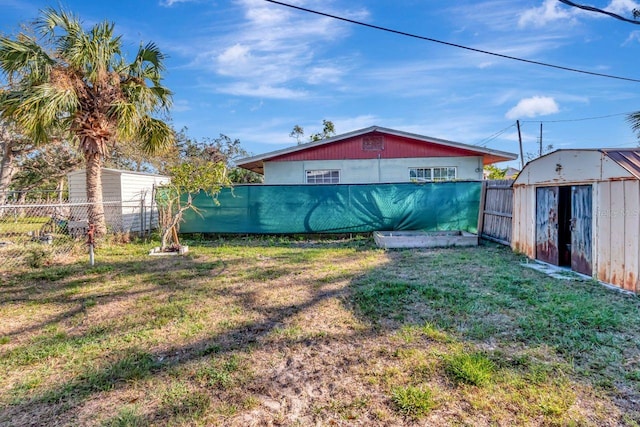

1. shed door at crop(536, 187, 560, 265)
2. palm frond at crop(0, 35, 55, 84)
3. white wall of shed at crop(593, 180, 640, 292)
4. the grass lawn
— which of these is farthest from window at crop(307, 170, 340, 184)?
→ white wall of shed at crop(593, 180, 640, 292)

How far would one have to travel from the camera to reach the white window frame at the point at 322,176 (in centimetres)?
1227

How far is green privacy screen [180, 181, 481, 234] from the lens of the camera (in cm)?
894

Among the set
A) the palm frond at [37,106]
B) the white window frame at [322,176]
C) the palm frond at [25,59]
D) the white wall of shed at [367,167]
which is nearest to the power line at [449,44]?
the white wall of shed at [367,167]

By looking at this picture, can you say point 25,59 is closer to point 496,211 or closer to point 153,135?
point 153,135

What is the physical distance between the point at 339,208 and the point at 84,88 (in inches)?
259

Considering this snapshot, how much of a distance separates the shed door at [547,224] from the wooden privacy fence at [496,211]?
43.7 inches

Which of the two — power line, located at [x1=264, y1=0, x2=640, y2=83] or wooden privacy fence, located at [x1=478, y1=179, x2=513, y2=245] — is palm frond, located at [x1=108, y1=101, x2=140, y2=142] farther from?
wooden privacy fence, located at [x1=478, y1=179, x2=513, y2=245]

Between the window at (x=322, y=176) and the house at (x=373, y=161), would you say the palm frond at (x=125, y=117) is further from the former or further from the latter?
the window at (x=322, y=176)

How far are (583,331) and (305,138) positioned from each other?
28203mm

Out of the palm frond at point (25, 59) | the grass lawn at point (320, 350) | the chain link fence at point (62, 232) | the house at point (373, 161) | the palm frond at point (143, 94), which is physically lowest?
the grass lawn at point (320, 350)

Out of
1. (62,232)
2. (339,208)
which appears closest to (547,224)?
(339,208)

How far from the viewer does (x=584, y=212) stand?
5.06 meters

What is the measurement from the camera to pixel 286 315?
376cm

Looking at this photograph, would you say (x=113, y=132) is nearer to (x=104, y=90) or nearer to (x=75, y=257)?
(x=104, y=90)
